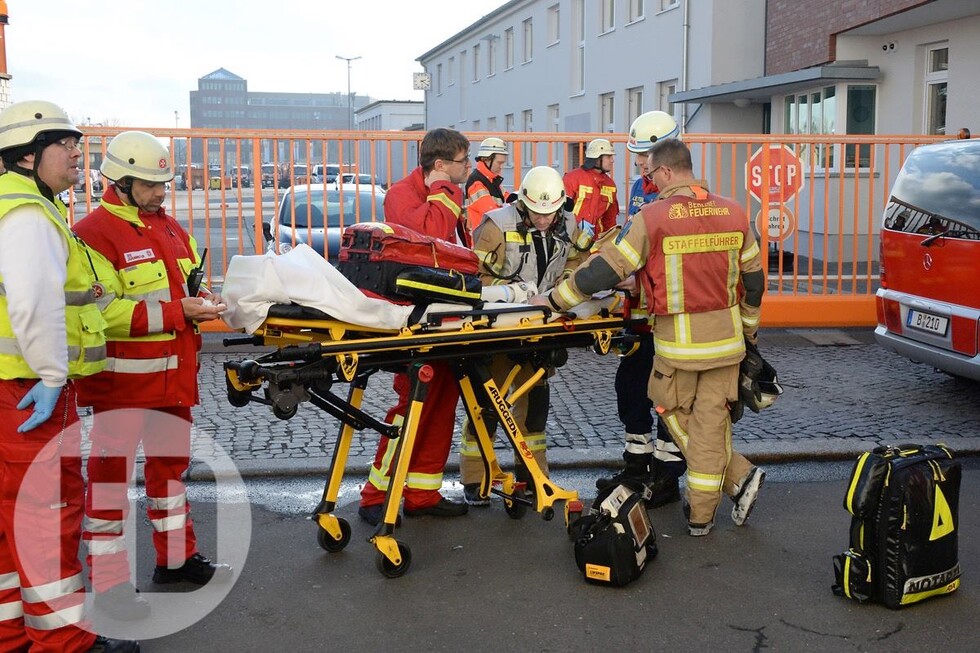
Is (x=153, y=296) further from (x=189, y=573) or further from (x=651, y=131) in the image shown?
(x=651, y=131)

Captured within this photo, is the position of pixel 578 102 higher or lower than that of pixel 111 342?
higher

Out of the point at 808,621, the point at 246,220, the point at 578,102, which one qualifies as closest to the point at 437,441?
the point at 808,621

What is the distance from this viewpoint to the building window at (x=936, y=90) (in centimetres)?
1700

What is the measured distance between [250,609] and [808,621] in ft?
7.40

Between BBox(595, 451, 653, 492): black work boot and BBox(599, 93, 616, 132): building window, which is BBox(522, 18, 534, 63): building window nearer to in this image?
BBox(599, 93, 616, 132): building window

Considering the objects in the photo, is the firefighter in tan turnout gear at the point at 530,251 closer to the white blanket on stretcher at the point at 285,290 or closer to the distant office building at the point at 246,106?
the white blanket on stretcher at the point at 285,290

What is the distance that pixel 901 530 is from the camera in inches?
169

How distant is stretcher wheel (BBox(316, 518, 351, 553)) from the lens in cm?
503

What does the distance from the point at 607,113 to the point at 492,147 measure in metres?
23.7

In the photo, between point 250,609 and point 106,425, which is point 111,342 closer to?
point 106,425

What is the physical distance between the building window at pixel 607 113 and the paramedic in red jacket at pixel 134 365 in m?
28.3

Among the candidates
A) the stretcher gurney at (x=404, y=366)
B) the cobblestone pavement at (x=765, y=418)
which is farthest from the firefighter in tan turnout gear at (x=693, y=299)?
the cobblestone pavement at (x=765, y=418)

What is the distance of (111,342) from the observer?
4340mm

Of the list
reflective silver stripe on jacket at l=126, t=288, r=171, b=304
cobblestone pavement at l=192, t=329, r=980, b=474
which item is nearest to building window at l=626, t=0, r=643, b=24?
cobblestone pavement at l=192, t=329, r=980, b=474
